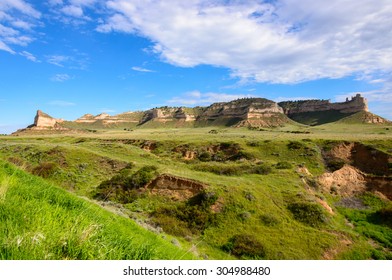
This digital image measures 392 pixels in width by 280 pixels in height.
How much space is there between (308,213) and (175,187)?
13.5m

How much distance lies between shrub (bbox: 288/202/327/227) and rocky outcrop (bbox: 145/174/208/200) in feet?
29.4

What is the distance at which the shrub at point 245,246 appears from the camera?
856 inches

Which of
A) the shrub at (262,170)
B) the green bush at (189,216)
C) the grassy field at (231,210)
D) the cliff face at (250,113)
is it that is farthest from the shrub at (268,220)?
the cliff face at (250,113)

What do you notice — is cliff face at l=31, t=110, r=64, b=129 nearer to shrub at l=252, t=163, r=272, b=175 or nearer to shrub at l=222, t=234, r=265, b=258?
shrub at l=252, t=163, r=272, b=175

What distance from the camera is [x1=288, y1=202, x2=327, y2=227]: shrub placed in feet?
87.4

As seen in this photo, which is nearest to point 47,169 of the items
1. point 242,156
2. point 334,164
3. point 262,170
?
point 262,170

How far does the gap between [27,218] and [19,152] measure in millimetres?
57196

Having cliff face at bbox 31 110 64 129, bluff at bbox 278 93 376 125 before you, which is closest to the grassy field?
bluff at bbox 278 93 376 125

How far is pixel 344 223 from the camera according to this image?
29.8 m

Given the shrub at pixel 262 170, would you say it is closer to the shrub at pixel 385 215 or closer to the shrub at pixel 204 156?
the shrub at pixel 385 215

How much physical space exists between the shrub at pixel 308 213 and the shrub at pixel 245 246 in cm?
618
